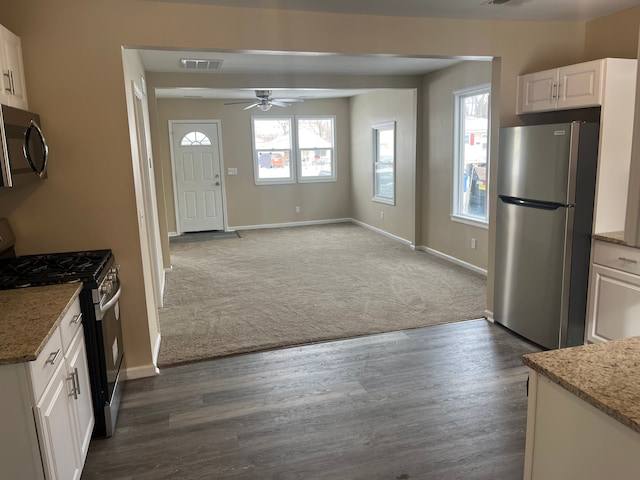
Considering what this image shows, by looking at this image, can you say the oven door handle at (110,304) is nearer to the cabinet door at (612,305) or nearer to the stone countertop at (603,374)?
the stone countertop at (603,374)

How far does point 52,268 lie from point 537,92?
3541mm

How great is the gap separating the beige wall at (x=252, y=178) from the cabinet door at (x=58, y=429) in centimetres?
716

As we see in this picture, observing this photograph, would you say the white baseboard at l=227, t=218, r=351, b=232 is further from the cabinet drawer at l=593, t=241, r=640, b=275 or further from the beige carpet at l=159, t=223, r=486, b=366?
the cabinet drawer at l=593, t=241, r=640, b=275

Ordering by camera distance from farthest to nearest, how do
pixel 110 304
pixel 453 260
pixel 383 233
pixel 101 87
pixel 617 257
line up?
pixel 383 233 → pixel 453 260 → pixel 617 257 → pixel 101 87 → pixel 110 304

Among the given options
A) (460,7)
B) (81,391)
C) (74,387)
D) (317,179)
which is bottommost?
(81,391)

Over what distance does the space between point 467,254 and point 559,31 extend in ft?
9.46

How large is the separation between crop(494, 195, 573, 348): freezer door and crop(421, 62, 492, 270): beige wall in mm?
1791

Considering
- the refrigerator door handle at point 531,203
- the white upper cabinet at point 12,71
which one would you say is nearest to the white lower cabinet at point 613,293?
the refrigerator door handle at point 531,203

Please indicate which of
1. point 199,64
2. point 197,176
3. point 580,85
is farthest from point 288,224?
point 580,85

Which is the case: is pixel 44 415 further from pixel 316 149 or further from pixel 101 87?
pixel 316 149

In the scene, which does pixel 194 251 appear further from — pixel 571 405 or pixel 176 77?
pixel 571 405

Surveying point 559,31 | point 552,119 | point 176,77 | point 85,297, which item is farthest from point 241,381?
point 176,77

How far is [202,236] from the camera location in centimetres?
880

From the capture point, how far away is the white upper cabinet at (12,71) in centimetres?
245
